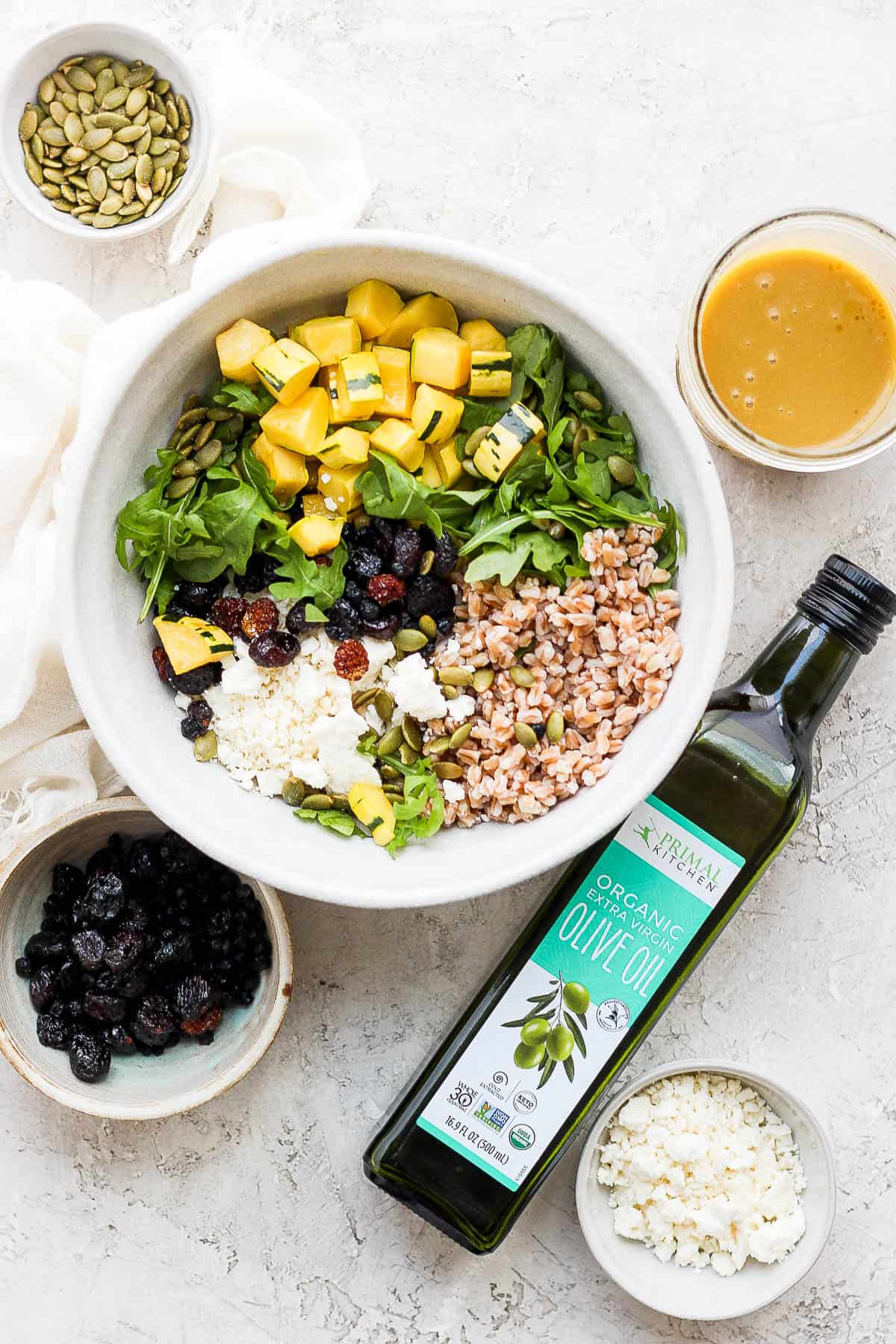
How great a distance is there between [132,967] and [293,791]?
376 mm

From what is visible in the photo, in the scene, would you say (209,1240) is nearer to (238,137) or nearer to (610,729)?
(610,729)

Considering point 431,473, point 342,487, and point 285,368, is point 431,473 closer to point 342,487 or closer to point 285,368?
point 342,487

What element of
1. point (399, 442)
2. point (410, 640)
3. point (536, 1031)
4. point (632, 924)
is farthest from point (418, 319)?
point (536, 1031)

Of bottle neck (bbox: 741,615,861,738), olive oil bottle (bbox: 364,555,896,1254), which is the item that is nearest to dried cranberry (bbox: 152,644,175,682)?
olive oil bottle (bbox: 364,555,896,1254)

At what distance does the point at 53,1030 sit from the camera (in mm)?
1582

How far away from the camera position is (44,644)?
5.09 ft

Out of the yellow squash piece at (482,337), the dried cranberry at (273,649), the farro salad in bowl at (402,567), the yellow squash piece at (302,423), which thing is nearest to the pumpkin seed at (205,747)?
the farro salad in bowl at (402,567)

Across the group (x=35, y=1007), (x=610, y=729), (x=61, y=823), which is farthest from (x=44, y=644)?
(x=610, y=729)

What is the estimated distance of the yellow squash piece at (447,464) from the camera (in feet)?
4.52

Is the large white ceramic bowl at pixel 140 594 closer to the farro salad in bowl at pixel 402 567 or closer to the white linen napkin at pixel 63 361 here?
the farro salad in bowl at pixel 402 567

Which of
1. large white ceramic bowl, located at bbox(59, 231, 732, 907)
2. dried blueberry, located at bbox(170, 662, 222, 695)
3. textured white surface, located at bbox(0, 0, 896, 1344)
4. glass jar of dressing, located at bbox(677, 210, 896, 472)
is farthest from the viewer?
textured white surface, located at bbox(0, 0, 896, 1344)

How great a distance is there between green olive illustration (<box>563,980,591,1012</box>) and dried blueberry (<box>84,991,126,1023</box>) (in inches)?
24.0

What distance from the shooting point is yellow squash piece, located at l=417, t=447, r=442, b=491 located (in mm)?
1378

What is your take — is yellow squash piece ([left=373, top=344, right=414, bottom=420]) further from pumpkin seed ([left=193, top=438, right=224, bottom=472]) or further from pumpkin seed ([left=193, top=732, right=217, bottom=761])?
pumpkin seed ([left=193, top=732, right=217, bottom=761])
